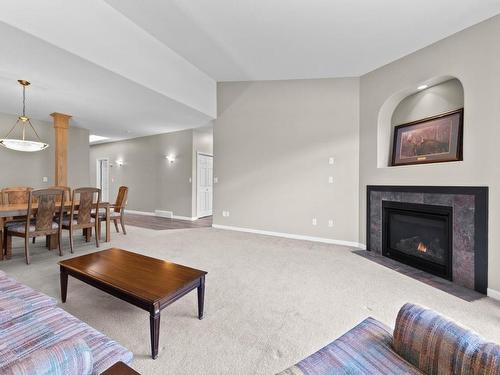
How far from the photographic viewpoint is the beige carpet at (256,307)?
1476mm

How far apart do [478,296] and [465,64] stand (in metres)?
2.41

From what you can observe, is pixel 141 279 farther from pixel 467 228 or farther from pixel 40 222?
pixel 467 228

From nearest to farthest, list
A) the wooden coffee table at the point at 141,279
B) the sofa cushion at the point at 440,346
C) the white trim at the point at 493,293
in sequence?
the sofa cushion at the point at 440,346 < the wooden coffee table at the point at 141,279 < the white trim at the point at 493,293

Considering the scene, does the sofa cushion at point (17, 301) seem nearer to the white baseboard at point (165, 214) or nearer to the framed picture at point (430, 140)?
the framed picture at point (430, 140)

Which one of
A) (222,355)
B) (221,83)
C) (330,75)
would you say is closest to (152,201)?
(221,83)

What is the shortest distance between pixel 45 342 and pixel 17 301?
19.6 inches

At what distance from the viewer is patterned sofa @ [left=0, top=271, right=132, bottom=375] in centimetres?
70

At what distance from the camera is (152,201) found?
7.29m

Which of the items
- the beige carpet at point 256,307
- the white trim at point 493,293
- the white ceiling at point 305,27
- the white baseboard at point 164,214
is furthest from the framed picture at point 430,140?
the white baseboard at point 164,214

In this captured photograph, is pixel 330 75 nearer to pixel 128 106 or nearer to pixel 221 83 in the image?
pixel 221 83

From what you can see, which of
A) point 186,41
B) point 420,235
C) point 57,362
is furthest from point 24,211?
point 420,235

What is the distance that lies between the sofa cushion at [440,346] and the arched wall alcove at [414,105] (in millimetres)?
2887

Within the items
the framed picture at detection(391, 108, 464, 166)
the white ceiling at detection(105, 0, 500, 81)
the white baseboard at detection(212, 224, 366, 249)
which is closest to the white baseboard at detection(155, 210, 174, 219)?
the white baseboard at detection(212, 224, 366, 249)

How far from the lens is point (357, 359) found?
97 cm
